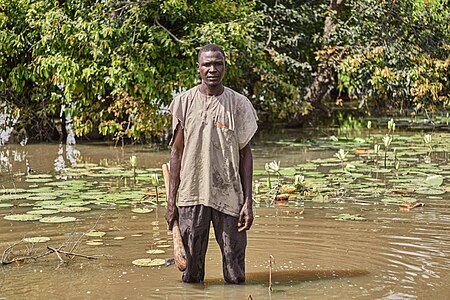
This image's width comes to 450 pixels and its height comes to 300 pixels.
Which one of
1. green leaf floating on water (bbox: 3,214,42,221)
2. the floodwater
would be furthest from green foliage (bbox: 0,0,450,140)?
green leaf floating on water (bbox: 3,214,42,221)

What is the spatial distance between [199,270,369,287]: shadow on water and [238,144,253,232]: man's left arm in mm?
568

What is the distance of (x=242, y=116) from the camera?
5.27m

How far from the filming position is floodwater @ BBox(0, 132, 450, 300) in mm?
5406

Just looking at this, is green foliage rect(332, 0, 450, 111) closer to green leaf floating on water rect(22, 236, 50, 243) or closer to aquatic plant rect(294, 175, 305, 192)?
aquatic plant rect(294, 175, 305, 192)

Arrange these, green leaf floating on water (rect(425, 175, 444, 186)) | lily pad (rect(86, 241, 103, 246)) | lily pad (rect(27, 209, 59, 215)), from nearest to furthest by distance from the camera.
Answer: lily pad (rect(86, 241, 103, 246)), lily pad (rect(27, 209, 59, 215)), green leaf floating on water (rect(425, 175, 444, 186))

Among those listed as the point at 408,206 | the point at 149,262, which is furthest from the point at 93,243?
the point at 408,206

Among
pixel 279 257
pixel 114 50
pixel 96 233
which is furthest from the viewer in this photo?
pixel 114 50

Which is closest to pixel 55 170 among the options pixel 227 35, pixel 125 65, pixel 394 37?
pixel 125 65

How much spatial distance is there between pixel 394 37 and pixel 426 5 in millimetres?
1545

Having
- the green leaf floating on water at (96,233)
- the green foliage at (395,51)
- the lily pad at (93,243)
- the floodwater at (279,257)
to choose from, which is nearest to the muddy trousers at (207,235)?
the floodwater at (279,257)

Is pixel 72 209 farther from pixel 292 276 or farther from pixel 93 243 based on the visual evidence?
pixel 292 276

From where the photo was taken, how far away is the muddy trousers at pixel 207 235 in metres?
5.21

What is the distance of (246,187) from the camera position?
5.23 meters

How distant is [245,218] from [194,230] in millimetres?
338
